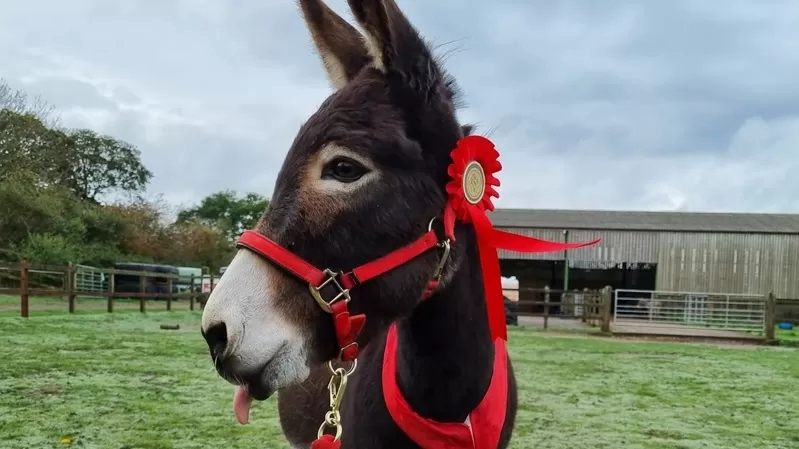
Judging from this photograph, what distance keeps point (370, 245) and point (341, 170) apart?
245 millimetres

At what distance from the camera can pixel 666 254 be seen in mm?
34969

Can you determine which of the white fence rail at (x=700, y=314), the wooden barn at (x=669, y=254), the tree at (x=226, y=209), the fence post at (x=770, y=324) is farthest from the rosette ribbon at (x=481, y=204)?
the tree at (x=226, y=209)

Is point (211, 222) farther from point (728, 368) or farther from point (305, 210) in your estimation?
point (305, 210)

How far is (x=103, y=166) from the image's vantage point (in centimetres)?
5378

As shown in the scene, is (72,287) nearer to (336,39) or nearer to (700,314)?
(336,39)

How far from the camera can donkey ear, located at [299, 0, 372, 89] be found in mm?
2348

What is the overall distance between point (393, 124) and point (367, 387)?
3.76 feet

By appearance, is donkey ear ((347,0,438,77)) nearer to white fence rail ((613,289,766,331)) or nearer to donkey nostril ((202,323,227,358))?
donkey nostril ((202,323,227,358))

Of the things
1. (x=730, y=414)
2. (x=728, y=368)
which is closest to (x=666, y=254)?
(x=728, y=368)

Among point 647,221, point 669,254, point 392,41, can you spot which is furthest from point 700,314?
point 392,41

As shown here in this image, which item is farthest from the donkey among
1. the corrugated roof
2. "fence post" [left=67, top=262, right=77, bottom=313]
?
Answer: the corrugated roof

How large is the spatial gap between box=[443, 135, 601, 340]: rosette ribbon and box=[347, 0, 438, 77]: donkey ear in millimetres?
295

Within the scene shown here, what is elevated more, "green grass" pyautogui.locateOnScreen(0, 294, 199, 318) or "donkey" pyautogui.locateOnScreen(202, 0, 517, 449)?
"donkey" pyautogui.locateOnScreen(202, 0, 517, 449)

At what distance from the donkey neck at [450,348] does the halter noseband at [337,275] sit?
36cm
